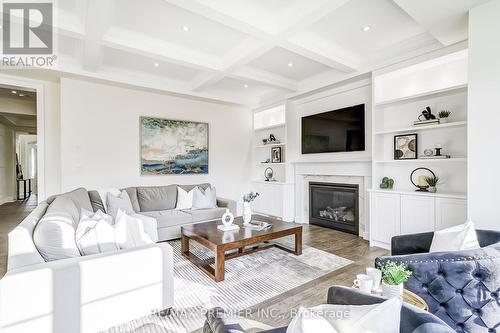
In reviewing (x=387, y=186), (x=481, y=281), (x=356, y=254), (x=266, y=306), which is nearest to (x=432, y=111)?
(x=387, y=186)

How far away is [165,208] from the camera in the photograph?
4.54 meters

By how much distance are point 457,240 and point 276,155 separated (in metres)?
4.21

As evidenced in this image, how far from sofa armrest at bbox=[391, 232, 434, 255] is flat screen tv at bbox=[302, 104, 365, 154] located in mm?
2307

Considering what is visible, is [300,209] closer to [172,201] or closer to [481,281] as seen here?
[172,201]

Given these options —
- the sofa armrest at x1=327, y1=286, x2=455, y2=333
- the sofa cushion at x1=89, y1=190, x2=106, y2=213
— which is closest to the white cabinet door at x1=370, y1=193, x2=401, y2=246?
the sofa armrest at x1=327, y1=286, x2=455, y2=333

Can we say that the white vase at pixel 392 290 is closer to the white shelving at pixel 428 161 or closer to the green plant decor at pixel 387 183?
the white shelving at pixel 428 161

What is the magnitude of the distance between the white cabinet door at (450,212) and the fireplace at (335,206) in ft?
4.50

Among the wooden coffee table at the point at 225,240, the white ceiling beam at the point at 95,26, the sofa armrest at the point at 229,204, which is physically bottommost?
the wooden coffee table at the point at 225,240

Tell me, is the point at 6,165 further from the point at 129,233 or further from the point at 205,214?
the point at 129,233

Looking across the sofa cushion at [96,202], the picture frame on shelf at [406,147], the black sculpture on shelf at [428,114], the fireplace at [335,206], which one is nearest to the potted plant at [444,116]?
the black sculpture on shelf at [428,114]

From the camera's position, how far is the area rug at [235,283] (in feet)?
6.57

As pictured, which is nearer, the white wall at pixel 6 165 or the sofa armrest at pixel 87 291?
the sofa armrest at pixel 87 291

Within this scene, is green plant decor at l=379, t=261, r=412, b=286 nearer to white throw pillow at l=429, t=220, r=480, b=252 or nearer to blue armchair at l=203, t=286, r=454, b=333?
blue armchair at l=203, t=286, r=454, b=333

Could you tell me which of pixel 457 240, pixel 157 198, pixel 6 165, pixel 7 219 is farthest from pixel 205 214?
pixel 6 165
